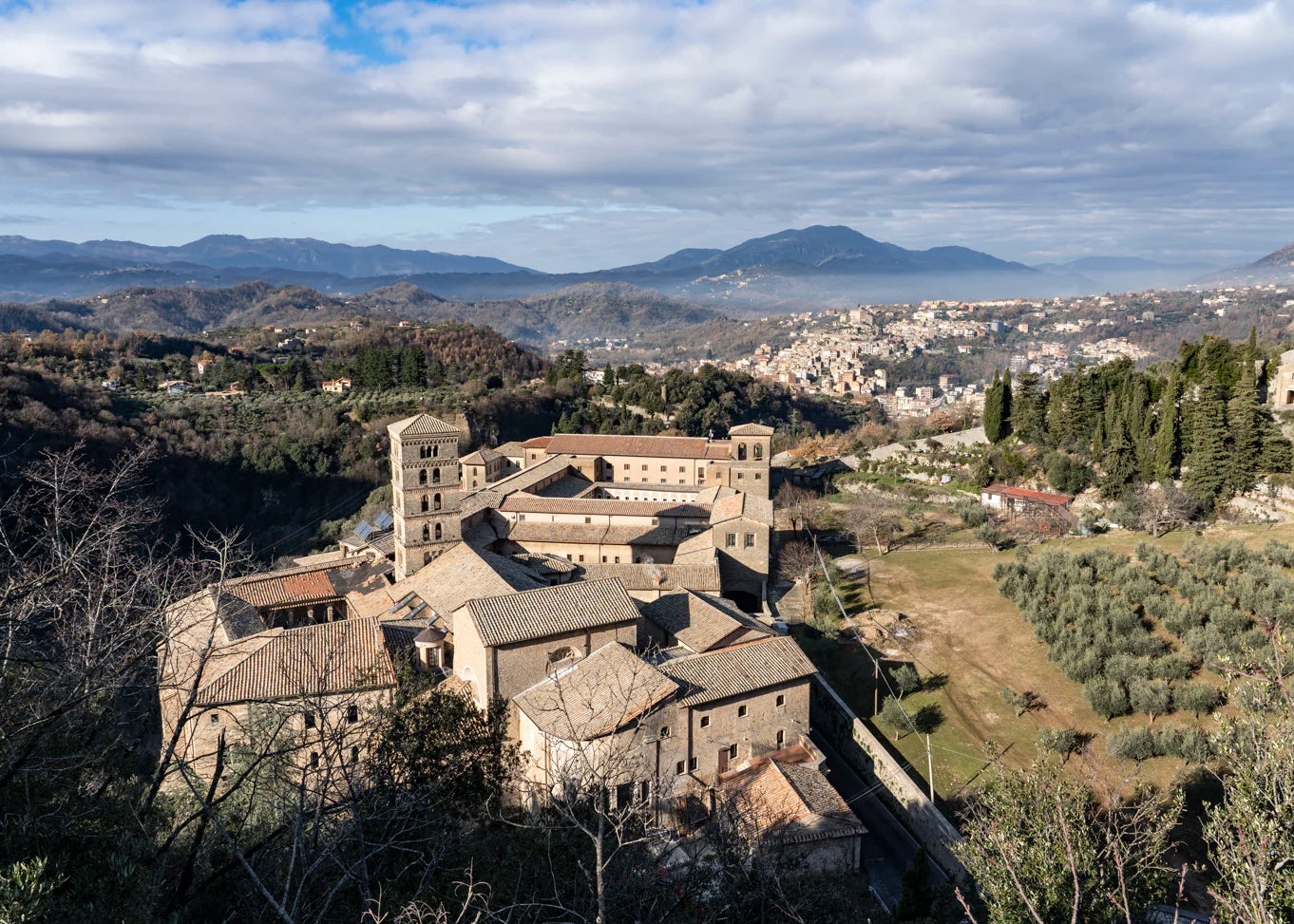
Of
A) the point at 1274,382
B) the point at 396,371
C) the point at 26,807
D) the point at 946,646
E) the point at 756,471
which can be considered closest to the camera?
the point at 26,807

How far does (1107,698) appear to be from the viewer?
19141 mm

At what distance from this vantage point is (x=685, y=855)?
49.1ft

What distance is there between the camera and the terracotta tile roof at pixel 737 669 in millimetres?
17547

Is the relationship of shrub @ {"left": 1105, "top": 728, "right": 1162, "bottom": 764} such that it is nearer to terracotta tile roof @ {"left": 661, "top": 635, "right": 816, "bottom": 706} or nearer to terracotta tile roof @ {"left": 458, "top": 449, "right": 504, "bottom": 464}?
terracotta tile roof @ {"left": 661, "top": 635, "right": 816, "bottom": 706}

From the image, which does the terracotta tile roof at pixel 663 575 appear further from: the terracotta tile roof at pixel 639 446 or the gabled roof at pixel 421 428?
the terracotta tile roof at pixel 639 446

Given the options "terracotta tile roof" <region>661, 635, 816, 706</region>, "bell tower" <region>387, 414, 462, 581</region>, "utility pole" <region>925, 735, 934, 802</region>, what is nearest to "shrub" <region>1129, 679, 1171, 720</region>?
"utility pole" <region>925, 735, 934, 802</region>

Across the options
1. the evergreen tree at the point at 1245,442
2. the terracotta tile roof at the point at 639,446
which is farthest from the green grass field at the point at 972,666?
the terracotta tile roof at the point at 639,446

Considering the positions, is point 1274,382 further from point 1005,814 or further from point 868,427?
point 1005,814

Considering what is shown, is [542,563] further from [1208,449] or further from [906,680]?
[1208,449]

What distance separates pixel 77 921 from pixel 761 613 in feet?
75.2

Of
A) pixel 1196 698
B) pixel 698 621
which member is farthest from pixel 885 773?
pixel 1196 698

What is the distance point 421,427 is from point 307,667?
10.5m

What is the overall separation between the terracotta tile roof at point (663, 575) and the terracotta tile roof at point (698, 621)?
1.91 m

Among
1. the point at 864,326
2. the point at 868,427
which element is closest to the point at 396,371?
the point at 868,427
